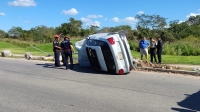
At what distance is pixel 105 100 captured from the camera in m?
6.83

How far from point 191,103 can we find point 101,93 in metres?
2.54

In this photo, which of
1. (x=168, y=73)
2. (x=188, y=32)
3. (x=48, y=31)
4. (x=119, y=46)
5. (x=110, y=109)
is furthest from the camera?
(x=48, y=31)

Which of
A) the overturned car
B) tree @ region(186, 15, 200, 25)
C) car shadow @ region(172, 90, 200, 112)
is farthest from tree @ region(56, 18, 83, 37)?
car shadow @ region(172, 90, 200, 112)

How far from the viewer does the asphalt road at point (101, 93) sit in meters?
6.21

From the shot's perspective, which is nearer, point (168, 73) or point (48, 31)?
point (168, 73)

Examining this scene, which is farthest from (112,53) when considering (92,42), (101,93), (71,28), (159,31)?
(71,28)

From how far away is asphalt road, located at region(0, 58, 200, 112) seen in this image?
6207 mm

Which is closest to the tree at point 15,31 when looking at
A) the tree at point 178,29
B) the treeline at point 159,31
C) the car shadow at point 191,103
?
the treeline at point 159,31

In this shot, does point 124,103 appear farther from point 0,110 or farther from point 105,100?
point 0,110

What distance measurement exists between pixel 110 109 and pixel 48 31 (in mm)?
74424

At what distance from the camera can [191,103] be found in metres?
6.44

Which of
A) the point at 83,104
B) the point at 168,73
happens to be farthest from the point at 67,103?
the point at 168,73

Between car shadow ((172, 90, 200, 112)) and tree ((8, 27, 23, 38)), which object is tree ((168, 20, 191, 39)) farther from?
tree ((8, 27, 23, 38))

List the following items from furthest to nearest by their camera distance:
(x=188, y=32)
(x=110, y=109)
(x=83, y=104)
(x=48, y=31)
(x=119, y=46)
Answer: (x=48, y=31), (x=188, y=32), (x=119, y=46), (x=83, y=104), (x=110, y=109)
